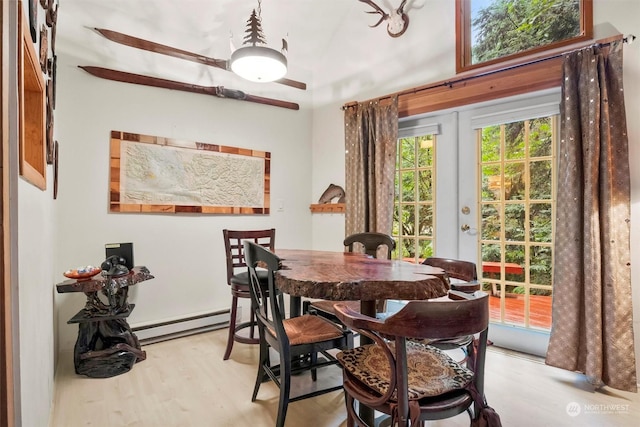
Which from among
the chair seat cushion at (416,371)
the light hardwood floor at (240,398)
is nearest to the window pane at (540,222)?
the light hardwood floor at (240,398)

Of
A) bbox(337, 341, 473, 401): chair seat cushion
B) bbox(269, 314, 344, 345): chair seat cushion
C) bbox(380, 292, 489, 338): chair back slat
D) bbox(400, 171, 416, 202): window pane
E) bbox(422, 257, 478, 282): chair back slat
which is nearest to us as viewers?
bbox(380, 292, 489, 338): chair back slat

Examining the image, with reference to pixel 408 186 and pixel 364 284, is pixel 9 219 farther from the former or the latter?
pixel 408 186

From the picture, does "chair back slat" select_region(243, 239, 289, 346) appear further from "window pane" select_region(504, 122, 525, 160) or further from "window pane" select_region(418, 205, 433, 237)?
"window pane" select_region(504, 122, 525, 160)

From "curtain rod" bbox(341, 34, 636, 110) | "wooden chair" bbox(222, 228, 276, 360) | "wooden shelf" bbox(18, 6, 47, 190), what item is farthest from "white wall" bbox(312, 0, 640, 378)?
"wooden shelf" bbox(18, 6, 47, 190)

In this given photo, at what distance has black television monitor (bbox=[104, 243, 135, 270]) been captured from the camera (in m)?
2.66

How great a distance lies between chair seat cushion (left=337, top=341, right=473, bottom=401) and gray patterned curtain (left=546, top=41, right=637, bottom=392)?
1366mm

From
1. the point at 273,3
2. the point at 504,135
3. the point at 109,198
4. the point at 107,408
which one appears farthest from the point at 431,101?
the point at 107,408

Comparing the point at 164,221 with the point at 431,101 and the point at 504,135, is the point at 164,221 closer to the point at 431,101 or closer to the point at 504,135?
the point at 431,101

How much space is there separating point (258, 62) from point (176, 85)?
1.10m

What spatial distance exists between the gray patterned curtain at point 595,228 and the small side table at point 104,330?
285cm

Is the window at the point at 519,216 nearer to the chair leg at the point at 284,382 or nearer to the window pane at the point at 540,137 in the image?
the window pane at the point at 540,137

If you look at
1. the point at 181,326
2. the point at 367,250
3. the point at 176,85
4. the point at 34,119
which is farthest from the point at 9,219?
the point at 176,85

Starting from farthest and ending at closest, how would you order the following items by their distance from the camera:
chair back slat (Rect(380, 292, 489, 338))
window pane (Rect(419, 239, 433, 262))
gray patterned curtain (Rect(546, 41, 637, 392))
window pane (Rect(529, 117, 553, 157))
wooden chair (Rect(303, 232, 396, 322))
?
window pane (Rect(419, 239, 433, 262)) → window pane (Rect(529, 117, 553, 157)) → wooden chair (Rect(303, 232, 396, 322)) → gray patterned curtain (Rect(546, 41, 637, 392)) → chair back slat (Rect(380, 292, 489, 338))

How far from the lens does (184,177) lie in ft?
10.4
